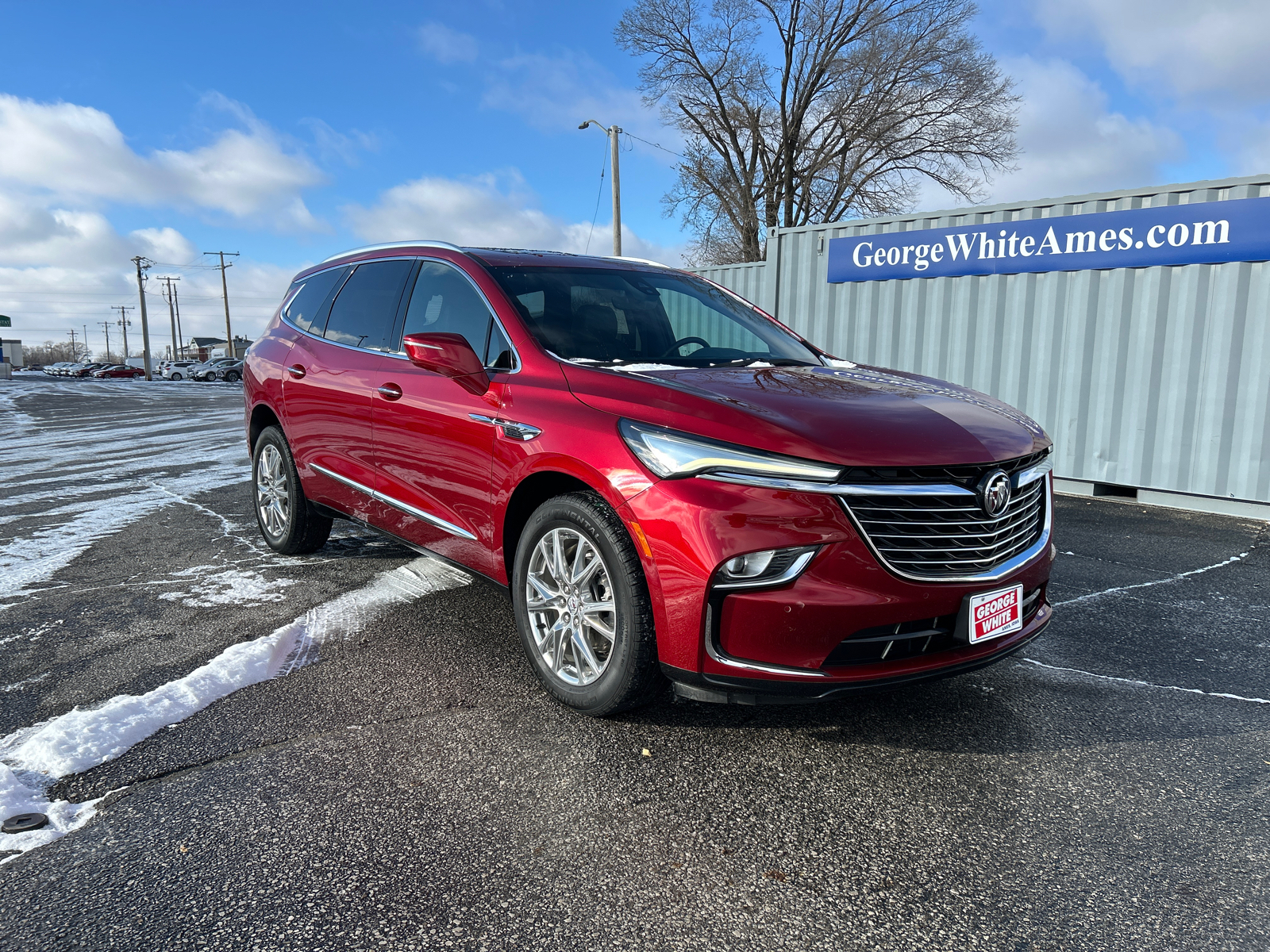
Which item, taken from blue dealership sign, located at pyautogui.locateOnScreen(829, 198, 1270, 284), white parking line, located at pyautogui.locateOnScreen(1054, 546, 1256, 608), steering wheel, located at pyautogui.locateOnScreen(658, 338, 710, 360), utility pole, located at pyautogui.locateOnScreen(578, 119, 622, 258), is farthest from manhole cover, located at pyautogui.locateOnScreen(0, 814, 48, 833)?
utility pole, located at pyautogui.locateOnScreen(578, 119, 622, 258)

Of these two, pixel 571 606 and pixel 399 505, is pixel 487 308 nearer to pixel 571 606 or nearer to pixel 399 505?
pixel 399 505

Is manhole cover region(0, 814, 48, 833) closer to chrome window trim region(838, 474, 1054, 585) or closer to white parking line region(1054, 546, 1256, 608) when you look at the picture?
chrome window trim region(838, 474, 1054, 585)

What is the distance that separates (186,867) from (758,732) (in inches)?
70.0

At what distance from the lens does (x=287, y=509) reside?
518cm

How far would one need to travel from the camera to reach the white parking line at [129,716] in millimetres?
2410

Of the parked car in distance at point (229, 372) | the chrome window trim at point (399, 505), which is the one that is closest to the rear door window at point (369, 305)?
the chrome window trim at point (399, 505)

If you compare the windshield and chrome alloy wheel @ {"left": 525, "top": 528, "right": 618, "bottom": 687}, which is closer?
chrome alloy wheel @ {"left": 525, "top": 528, "right": 618, "bottom": 687}

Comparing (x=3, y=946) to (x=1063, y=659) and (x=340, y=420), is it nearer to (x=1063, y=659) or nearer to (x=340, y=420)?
(x=340, y=420)

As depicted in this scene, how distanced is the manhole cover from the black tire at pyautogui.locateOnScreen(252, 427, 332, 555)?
2.76 meters

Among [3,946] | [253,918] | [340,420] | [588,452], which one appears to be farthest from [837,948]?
[340,420]

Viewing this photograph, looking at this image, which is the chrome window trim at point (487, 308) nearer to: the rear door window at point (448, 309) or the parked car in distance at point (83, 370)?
the rear door window at point (448, 309)

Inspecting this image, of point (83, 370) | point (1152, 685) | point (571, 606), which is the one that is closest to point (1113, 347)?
point (1152, 685)

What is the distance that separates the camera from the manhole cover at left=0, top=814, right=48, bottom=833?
2.29 meters

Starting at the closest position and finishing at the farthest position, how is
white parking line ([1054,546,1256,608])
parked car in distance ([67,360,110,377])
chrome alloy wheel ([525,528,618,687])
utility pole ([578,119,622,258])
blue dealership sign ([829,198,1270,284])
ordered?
1. chrome alloy wheel ([525,528,618,687])
2. white parking line ([1054,546,1256,608])
3. blue dealership sign ([829,198,1270,284])
4. utility pole ([578,119,622,258])
5. parked car in distance ([67,360,110,377])
